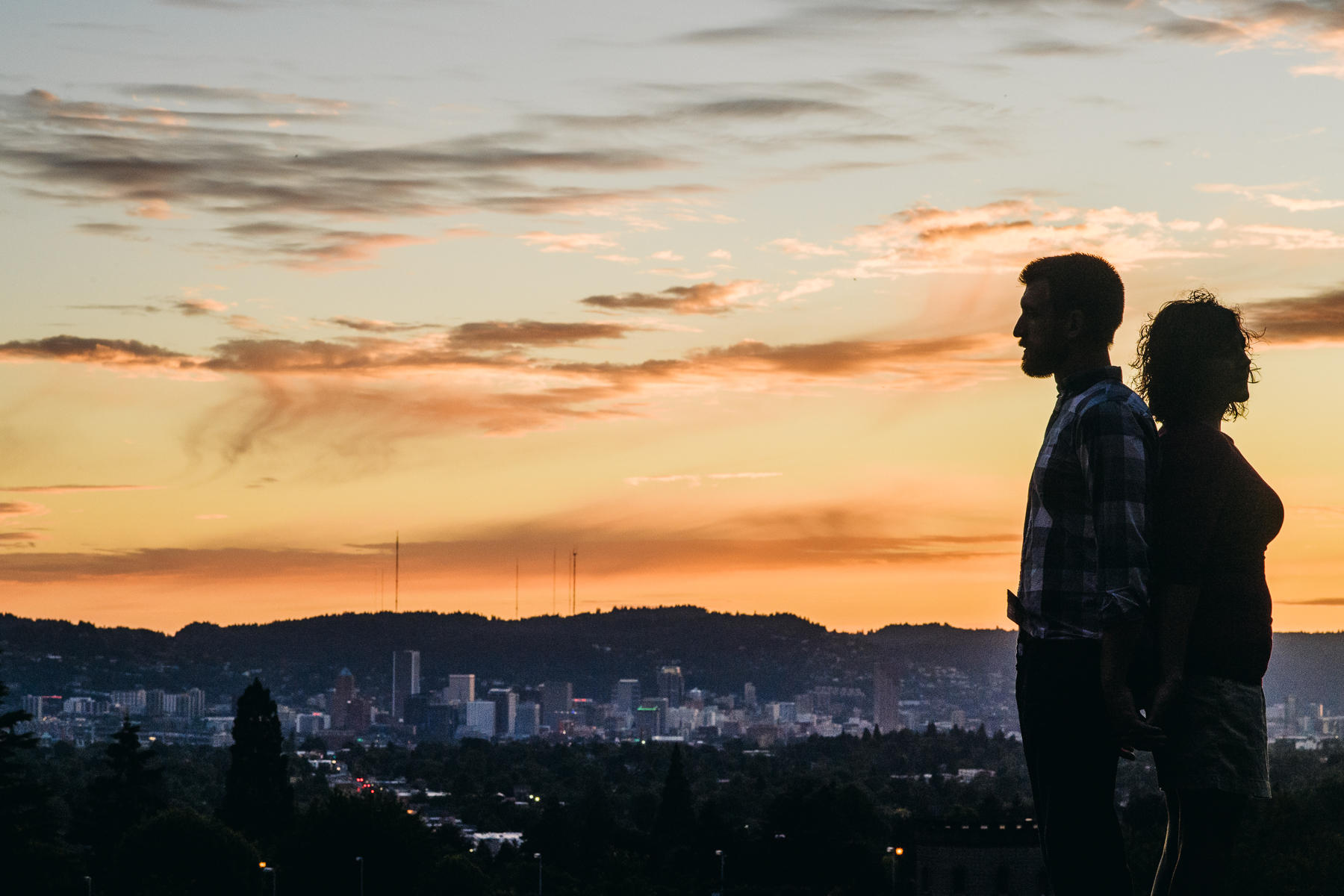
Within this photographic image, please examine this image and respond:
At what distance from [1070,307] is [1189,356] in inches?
22.5

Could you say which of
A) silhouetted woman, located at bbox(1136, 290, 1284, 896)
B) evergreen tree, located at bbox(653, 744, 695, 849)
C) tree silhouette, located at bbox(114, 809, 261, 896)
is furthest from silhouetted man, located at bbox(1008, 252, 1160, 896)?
evergreen tree, located at bbox(653, 744, 695, 849)

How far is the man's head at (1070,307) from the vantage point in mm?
6180

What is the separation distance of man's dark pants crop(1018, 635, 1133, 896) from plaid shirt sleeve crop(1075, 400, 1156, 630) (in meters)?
0.23

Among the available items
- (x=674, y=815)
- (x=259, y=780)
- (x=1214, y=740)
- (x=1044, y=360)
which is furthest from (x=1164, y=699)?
(x=674, y=815)

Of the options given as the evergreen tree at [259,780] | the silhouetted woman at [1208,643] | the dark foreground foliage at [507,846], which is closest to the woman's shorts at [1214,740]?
the silhouetted woman at [1208,643]

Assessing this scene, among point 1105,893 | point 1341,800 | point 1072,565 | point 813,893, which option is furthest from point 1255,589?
point 1341,800

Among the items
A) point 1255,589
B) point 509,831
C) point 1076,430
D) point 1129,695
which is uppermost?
point 1076,430

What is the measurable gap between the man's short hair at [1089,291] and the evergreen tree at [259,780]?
2876 inches

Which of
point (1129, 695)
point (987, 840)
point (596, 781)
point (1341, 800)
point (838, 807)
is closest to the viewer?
point (1129, 695)

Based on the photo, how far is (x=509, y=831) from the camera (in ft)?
442

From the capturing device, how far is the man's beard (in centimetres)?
627

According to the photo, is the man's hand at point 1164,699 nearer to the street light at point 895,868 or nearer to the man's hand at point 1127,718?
the man's hand at point 1127,718

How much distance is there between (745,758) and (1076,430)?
197470mm

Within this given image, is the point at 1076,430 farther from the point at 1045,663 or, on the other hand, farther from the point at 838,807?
the point at 838,807
